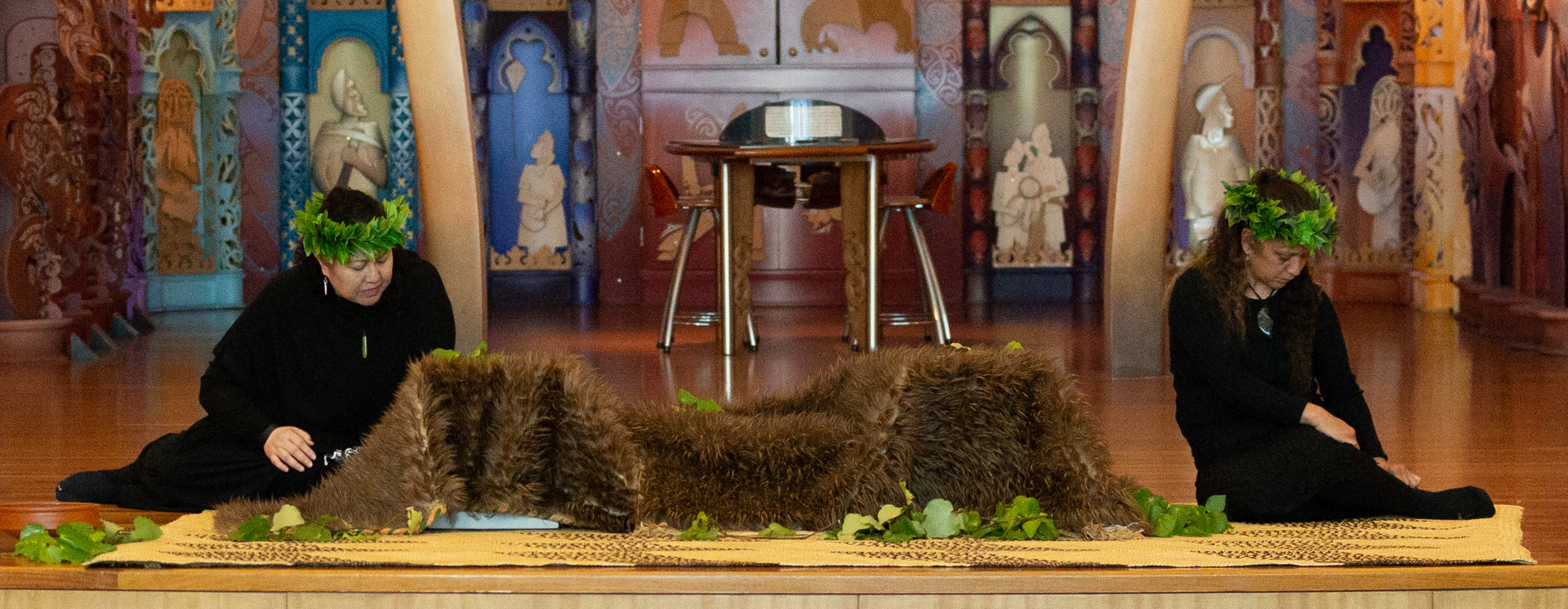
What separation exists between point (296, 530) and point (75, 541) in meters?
0.35

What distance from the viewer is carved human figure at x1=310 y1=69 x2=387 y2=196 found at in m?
9.40

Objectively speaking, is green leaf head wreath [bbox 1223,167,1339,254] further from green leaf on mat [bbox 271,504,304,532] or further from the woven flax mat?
green leaf on mat [bbox 271,504,304,532]

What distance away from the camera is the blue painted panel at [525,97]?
930cm

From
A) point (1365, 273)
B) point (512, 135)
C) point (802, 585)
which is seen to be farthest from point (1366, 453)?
point (512, 135)

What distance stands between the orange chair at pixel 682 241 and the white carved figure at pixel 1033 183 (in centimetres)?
324

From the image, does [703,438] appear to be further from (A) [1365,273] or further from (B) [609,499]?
(A) [1365,273]

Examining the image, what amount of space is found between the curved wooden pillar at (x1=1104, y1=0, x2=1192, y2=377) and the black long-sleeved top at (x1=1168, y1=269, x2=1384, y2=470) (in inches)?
91.5

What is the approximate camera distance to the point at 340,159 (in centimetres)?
943

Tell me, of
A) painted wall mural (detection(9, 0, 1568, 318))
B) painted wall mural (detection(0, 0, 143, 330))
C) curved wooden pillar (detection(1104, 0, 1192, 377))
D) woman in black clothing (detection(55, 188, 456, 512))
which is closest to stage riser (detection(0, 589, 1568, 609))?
woman in black clothing (detection(55, 188, 456, 512))

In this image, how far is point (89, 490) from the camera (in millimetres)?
3162

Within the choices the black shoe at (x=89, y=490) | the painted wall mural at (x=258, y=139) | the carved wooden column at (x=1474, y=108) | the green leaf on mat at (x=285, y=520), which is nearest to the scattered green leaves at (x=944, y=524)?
the green leaf on mat at (x=285, y=520)

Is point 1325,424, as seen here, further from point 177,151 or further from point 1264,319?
point 177,151

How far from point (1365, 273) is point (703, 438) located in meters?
7.00

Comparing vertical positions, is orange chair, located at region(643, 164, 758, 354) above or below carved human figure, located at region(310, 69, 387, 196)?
below
